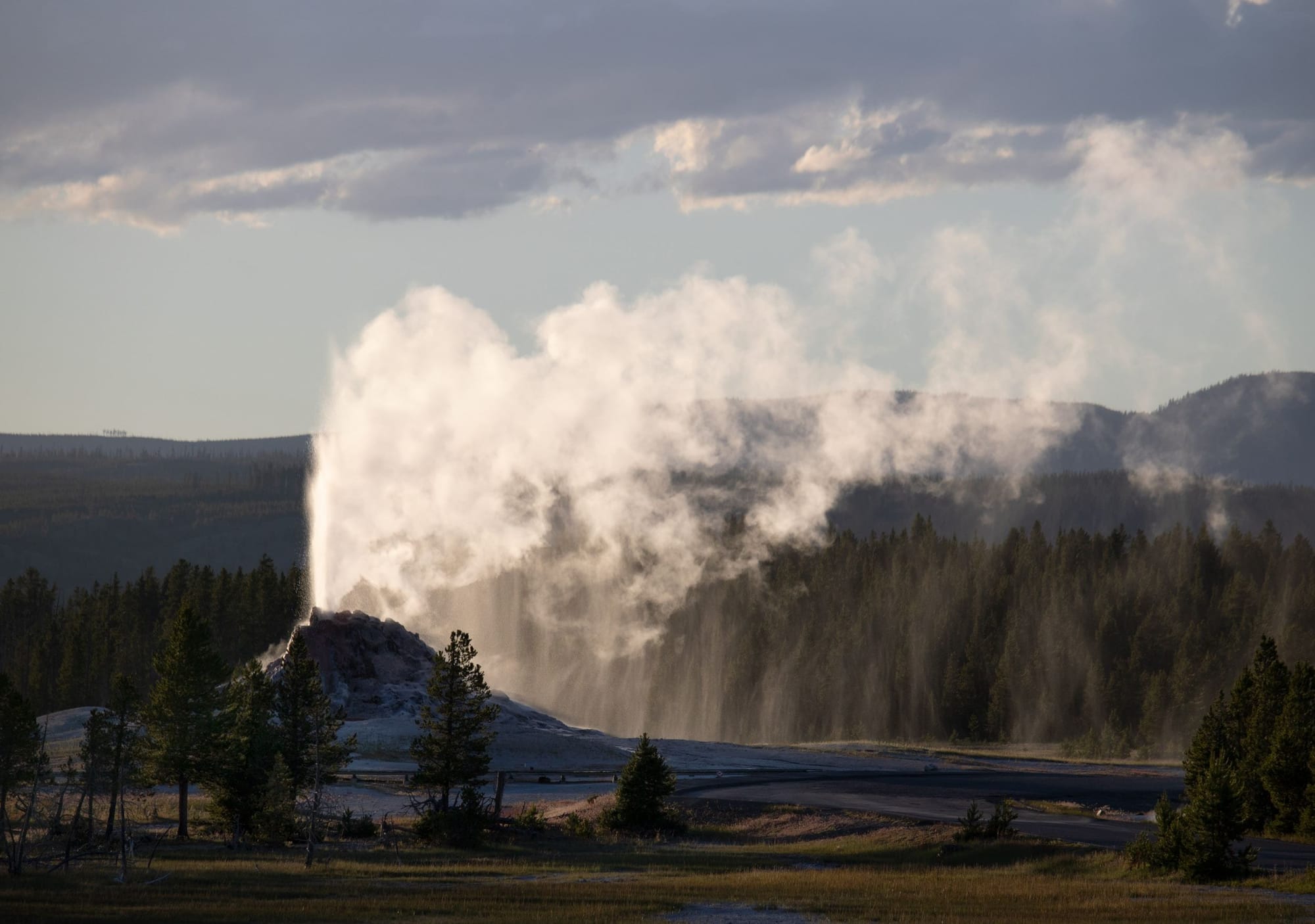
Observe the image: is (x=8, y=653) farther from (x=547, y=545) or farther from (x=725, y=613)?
(x=725, y=613)

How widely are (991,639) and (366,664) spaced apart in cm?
8150

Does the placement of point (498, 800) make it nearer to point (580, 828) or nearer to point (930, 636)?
point (580, 828)

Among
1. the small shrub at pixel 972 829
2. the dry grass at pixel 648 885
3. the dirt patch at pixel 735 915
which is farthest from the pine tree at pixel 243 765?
the small shrub at pixel 972 829

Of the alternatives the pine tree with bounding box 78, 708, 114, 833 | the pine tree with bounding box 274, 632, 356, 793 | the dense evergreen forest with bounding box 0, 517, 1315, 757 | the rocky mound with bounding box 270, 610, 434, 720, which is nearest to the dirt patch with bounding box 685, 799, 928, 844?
the pine tree with bounding box 274, 632, 356, 793

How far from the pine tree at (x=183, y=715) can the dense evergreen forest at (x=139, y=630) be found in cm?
7398

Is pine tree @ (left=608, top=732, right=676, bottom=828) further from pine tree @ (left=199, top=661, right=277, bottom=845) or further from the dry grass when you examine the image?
pine tree @ (left=199, top=661, right=277, bottom=845)

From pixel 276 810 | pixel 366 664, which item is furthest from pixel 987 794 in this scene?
pixel 366 664

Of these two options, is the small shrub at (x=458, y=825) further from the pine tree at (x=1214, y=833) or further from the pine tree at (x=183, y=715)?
the pine tree at (x=1214, y=833)

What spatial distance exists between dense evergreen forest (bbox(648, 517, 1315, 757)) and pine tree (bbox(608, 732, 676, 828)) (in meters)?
79.6

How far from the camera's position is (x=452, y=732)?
213 ft

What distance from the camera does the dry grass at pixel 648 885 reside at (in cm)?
4069

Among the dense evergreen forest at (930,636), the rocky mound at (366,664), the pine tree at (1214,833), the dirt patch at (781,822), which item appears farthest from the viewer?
the dense evergreen forest at (930,636)

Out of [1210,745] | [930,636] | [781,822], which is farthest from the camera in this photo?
[930,636]

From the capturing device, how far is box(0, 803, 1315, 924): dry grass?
4069 cm
